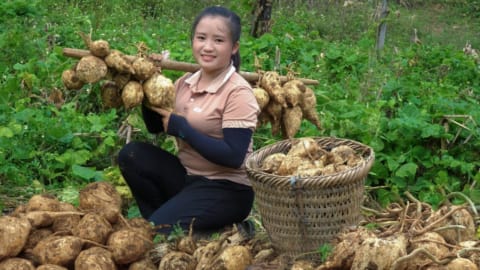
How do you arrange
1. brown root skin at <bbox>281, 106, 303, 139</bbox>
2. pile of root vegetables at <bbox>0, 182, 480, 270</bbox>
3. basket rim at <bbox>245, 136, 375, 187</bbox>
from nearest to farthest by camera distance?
pile of root vegetables at <bbox>0, 182, 480, 270</bbox> < basket rim at <bbox>245, 136, 375, 187</bbox> < brown root skin at <bbox>281, 106, 303, 139</bbox>

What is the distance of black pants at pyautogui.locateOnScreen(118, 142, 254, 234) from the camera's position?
4125mm

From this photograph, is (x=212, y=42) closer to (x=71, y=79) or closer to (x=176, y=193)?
(x=71, y=79)

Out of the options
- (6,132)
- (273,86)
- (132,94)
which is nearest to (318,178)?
(273,86)

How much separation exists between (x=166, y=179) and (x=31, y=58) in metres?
2.91

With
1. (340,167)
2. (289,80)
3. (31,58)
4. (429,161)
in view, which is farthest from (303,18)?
(340,167)

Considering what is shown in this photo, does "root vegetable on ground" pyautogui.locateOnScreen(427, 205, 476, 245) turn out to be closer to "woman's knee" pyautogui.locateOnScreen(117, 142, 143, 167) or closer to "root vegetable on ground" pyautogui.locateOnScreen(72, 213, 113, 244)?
"root vegetable on ground" pyautogui.locateOnScreen(72, 213, 113, 244)

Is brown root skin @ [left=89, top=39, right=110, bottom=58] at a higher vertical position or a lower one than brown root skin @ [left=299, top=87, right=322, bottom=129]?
higher

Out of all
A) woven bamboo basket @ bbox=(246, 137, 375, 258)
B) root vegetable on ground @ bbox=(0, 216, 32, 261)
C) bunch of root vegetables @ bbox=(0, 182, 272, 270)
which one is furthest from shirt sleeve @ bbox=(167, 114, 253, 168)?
root vegetable on ground @ bbox=(0, 216, 32, 261)

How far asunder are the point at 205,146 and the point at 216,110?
24 centimetres

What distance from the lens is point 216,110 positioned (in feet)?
13.3

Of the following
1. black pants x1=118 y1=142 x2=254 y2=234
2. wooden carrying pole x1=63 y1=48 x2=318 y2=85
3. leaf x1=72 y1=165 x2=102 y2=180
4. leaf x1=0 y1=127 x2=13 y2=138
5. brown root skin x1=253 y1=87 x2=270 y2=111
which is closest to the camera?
wooden carrying pole x1=63 y1=48 x2=318 y2=85

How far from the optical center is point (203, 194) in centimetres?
413

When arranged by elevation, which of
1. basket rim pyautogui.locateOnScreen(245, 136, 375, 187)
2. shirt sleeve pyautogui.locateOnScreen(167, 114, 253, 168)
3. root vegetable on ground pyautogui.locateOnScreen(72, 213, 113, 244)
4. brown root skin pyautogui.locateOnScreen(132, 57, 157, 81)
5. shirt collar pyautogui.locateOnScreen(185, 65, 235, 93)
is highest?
brown root skin pyautogui.locateOnScreen(132, 57, 157, 81)

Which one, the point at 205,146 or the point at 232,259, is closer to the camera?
the point at 232,259
